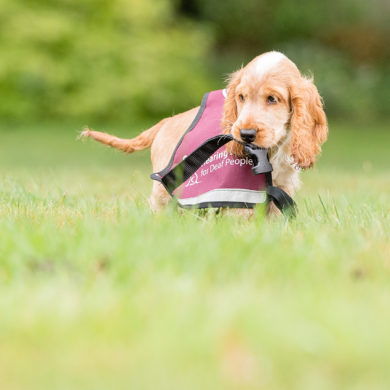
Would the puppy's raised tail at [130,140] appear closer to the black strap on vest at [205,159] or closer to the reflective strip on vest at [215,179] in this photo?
the reflective strip on vest at [215,179]

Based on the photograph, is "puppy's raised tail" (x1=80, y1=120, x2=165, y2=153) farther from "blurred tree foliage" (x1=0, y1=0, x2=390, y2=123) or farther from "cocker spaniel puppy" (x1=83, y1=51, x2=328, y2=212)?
"blurred tree foliage" (x1=0, y1=0, x2=390, y2=123)

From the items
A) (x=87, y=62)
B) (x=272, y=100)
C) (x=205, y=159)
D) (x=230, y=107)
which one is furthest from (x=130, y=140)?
(x=87, y=62)

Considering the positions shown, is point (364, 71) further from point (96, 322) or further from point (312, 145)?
point (96, 322)

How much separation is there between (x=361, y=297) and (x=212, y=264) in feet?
1.90

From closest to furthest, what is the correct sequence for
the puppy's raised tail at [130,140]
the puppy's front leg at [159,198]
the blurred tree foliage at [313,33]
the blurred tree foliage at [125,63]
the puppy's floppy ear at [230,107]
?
the puppy's floppy ear at [230,107], the puppy's front leg at [159,198], the puppy's raised tail at [130,140], the blurred tree foliage at [125,63], the blurred tree foliage at [313,33]

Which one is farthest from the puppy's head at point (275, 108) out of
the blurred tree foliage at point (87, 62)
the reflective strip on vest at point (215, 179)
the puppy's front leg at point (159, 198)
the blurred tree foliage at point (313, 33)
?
the blurred tree foliage at point (313, 33)

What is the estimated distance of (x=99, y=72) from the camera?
16984 mm

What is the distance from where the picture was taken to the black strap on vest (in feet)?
11.3

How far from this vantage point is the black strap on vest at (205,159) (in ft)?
11.3

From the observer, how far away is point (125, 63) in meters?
17.3

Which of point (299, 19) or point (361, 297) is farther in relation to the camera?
point (299, 19)

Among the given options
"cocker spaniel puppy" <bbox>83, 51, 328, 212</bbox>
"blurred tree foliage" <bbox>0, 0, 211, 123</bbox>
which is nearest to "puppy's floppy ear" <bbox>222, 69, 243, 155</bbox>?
"cocker spaniel puppy" <bbox>83, 51, 328, 212</bbox>

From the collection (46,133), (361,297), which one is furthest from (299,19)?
(361,297)

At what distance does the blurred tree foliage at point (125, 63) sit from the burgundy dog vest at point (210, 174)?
13.3m
